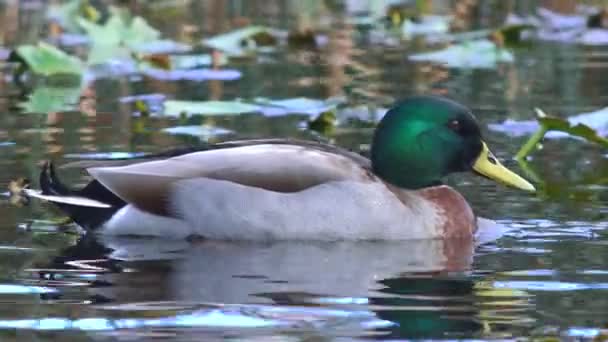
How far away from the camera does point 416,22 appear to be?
58.9ft

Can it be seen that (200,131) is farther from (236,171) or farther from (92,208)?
(236,171)

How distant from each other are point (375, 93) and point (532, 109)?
4.54 feet

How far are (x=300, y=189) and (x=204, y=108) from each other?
3.33 m

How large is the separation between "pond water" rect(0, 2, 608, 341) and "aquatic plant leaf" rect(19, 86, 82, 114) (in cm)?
18

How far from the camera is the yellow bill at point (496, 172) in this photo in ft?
28.1

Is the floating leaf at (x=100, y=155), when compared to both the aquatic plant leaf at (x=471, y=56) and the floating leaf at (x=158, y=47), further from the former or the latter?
the floating leaf at (x=158, y=47)

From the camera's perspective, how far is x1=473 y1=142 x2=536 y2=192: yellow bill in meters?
8.56

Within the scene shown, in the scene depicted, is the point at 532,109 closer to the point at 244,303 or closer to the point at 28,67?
the point at 28,67

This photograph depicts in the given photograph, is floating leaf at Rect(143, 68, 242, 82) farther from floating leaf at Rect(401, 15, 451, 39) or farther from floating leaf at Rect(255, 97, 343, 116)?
floating leaf at Rect(401, 15, 451, 39)

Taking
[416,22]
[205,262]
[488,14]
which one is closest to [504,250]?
[205,262]

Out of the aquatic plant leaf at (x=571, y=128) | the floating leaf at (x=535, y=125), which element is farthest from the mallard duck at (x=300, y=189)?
the floating leaf at (x=535, y=125)

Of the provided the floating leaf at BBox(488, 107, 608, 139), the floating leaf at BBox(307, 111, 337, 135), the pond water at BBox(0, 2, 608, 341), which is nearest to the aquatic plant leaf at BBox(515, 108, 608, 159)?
the pond water at BBox(0, 2, 608, 341)

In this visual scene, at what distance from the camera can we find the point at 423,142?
8570mm

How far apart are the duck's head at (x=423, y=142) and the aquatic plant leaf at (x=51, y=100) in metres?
4.18
